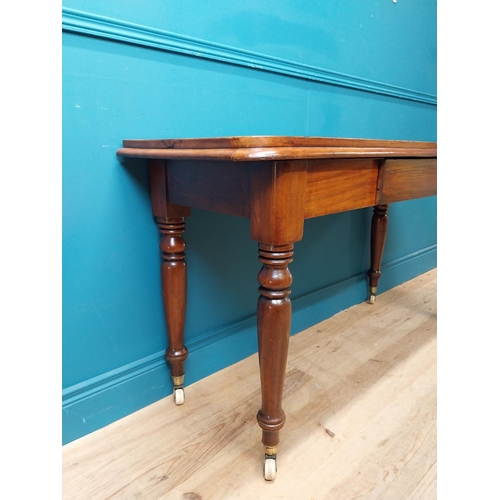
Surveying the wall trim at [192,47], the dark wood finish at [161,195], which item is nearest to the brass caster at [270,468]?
the dark wood finish at [161,195]

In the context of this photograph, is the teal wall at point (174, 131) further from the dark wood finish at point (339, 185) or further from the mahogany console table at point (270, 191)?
the dark wood finish at point (339, 185)

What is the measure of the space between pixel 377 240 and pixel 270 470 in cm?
116

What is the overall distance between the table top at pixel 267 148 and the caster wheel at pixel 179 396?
2.07 ft

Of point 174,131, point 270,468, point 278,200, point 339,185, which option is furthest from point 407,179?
point 270,468

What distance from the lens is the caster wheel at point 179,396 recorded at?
1143 mm

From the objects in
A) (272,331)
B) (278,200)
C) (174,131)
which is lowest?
(272,331)

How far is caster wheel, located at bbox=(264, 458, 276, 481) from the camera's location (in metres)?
0.88

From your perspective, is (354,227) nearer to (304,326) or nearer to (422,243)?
(304,326)

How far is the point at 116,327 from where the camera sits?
107cm

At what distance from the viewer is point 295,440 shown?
1004 mm

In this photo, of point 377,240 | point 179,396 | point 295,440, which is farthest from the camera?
point 377,240

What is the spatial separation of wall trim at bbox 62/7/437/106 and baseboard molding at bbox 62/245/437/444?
30.8 inches

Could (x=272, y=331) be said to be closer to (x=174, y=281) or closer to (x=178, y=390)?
(x=174, y=281)

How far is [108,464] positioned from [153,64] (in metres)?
0.93
